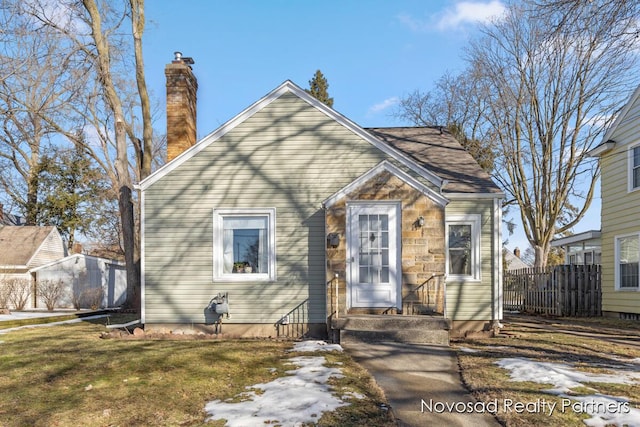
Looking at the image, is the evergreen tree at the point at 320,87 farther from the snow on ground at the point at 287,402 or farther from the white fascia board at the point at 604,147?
the snow on ground at the point at 287,402

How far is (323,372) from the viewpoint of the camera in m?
6.85

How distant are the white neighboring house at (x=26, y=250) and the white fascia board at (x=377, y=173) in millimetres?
17739

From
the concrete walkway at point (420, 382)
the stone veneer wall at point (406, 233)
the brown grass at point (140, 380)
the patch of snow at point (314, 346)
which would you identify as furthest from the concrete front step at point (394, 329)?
the brown grass at point (140, 380)

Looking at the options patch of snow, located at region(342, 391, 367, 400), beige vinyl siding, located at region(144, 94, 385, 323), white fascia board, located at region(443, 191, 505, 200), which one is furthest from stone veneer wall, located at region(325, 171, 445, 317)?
patch of snow, located at region(342, 391, 367, 400)

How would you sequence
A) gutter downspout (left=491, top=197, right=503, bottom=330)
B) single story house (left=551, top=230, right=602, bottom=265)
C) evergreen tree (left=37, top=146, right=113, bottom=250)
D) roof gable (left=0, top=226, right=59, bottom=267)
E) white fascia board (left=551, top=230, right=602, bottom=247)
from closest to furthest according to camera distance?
gutter downspout (left=491, top=197, right=503, bottom=330), white fascia board (left=551, top=230, right=602, bottom=247), single story house (left=551, top=230, right=602, bottom=265), roof gable (left=0, top=226, right=59, bottom=267), evergreen tree (left=37, top=146, right=113, bottom=250)

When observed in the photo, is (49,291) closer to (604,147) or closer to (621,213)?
(621,213)

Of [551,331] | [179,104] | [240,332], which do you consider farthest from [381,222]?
[179,104]

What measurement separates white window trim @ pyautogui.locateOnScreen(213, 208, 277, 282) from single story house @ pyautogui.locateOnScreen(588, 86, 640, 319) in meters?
10.8

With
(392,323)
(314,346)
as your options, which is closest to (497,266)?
(392,323)

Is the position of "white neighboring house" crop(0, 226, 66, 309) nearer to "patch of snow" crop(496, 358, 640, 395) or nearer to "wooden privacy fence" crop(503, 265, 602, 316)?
"wooden privacy fence" crop(503, 265, 602, 316)

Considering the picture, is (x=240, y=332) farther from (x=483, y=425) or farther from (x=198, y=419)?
(x=483, y=425)

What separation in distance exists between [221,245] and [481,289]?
5762 millimetres

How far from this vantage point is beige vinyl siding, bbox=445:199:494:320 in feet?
35.3

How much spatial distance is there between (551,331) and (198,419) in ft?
31.0
